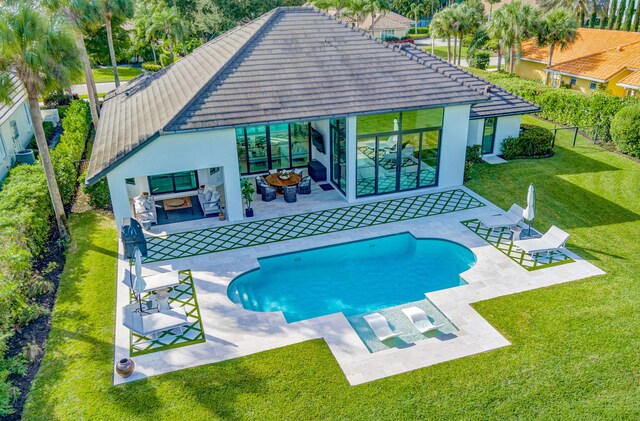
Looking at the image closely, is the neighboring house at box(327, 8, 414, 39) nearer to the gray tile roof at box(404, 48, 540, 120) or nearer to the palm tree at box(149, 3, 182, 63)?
the palm tree at box(149, 3, 182, 63)

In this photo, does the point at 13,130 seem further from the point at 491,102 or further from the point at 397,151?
the point at 491,102

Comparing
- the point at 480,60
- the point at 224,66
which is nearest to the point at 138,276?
the point at 224,66

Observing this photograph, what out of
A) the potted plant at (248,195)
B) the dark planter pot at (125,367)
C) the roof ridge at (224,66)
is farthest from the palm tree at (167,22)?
the dark planter pot at (125,367)

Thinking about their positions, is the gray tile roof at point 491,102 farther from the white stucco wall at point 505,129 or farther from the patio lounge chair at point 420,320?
the patio lounge chair at point 420,320

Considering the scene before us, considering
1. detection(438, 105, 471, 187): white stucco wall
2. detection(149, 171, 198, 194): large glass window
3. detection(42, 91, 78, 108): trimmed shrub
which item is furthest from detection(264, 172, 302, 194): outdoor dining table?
detection(42, 91, 78, 108): trimmed shrub

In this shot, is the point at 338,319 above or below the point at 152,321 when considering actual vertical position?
below

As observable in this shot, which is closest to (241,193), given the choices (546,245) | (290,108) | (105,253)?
(290,108)
